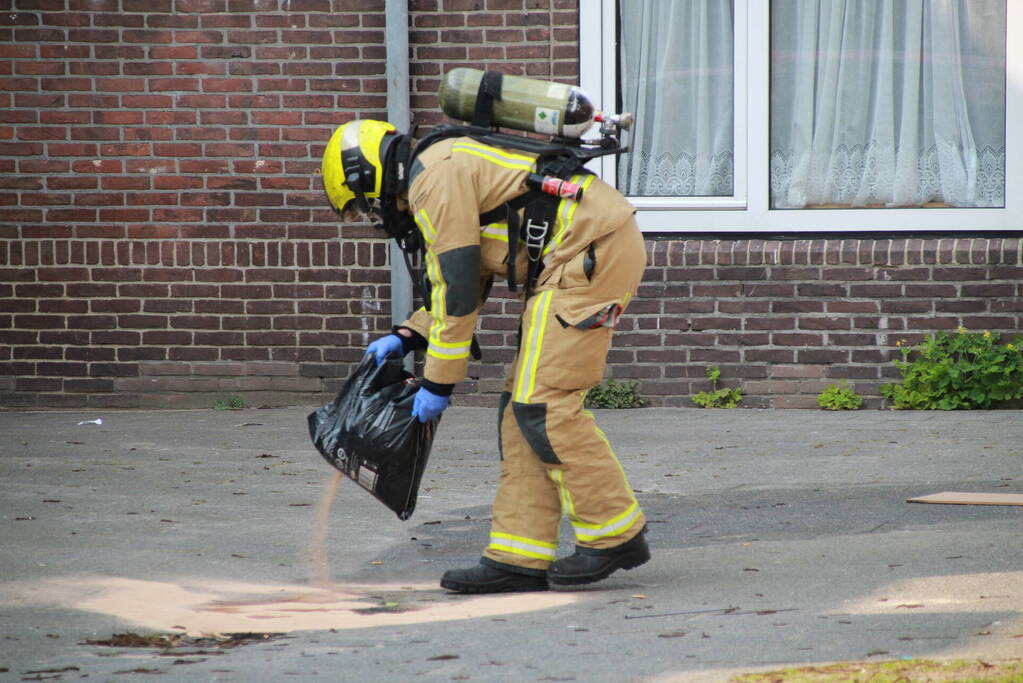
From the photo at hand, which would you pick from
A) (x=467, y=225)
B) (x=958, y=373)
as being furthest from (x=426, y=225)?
(x=958, y=373)

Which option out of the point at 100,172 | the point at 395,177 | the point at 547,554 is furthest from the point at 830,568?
the point at 100,172

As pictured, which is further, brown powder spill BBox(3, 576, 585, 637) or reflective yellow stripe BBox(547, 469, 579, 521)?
reflective yellow stripe BBox(547, 469, 579, 521)

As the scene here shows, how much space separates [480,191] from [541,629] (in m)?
1.42

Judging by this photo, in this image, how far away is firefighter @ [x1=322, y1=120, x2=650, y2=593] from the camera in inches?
177

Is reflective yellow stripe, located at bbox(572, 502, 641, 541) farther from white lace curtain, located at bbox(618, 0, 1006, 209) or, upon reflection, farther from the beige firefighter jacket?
white lace curtain, located at bbox(618, 0, 1006, 209)

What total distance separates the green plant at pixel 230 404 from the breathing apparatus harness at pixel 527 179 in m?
4.17

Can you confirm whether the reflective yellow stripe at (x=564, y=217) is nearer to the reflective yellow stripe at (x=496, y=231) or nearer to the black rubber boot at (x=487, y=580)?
the reflective yellow stripe at (x=496, y=231)

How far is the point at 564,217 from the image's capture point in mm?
4566

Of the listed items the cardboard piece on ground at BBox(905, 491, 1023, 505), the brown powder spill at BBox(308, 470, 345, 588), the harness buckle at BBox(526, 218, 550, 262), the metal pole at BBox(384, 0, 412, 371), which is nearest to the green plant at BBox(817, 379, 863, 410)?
the cardboard piece on ground at BBox(905, 491, 1023, 505)

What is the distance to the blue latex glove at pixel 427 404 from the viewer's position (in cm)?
466

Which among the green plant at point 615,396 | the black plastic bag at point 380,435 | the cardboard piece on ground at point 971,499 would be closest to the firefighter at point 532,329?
the black plastic bag at point 380,435

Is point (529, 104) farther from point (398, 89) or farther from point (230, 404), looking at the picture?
point (230, 404)

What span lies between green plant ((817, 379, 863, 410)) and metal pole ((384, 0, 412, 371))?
258 centimetres

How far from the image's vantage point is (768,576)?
479 centimetres
